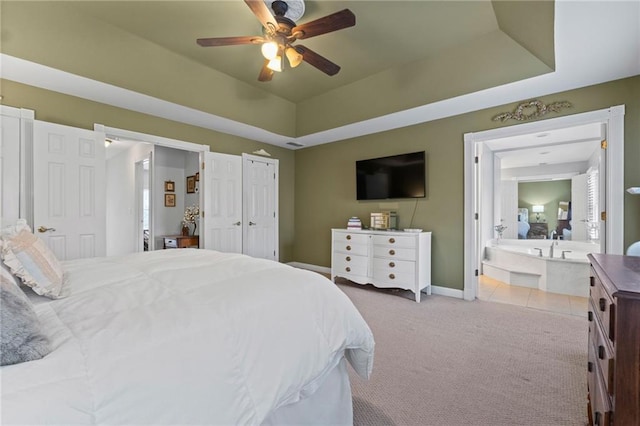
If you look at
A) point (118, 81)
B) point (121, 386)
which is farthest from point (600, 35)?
point (118, 81)

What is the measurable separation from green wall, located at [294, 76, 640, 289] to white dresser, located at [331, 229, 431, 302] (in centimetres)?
32

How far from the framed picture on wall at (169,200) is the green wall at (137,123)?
1732 millimetres

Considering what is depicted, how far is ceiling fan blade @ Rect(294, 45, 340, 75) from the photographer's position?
2564mm

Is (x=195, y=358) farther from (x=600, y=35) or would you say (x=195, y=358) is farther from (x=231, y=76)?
(x=231, y=76)

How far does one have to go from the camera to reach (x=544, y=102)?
315 centimetres

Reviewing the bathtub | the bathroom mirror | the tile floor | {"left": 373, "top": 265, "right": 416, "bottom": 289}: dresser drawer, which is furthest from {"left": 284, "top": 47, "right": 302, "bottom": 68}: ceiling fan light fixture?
the bathroom mirror

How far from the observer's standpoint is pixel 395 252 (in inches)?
147

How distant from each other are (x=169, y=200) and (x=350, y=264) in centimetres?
372

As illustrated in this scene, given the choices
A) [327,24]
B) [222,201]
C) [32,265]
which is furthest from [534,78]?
[222,201]

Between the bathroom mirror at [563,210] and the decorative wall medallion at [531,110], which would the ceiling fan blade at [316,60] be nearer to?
the decorative wall medallion at [531,110]

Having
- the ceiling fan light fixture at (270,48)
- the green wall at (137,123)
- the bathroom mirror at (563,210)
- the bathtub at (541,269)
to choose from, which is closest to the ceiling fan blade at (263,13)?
the ceiling fan light fixture at (270,48)

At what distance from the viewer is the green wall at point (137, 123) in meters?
2.89

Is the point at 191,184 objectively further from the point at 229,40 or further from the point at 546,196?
the point at 546,196

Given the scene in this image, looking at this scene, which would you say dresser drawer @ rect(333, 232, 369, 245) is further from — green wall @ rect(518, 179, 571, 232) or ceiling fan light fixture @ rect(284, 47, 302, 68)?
green wall @ rect(518, 179, 571, 232)
